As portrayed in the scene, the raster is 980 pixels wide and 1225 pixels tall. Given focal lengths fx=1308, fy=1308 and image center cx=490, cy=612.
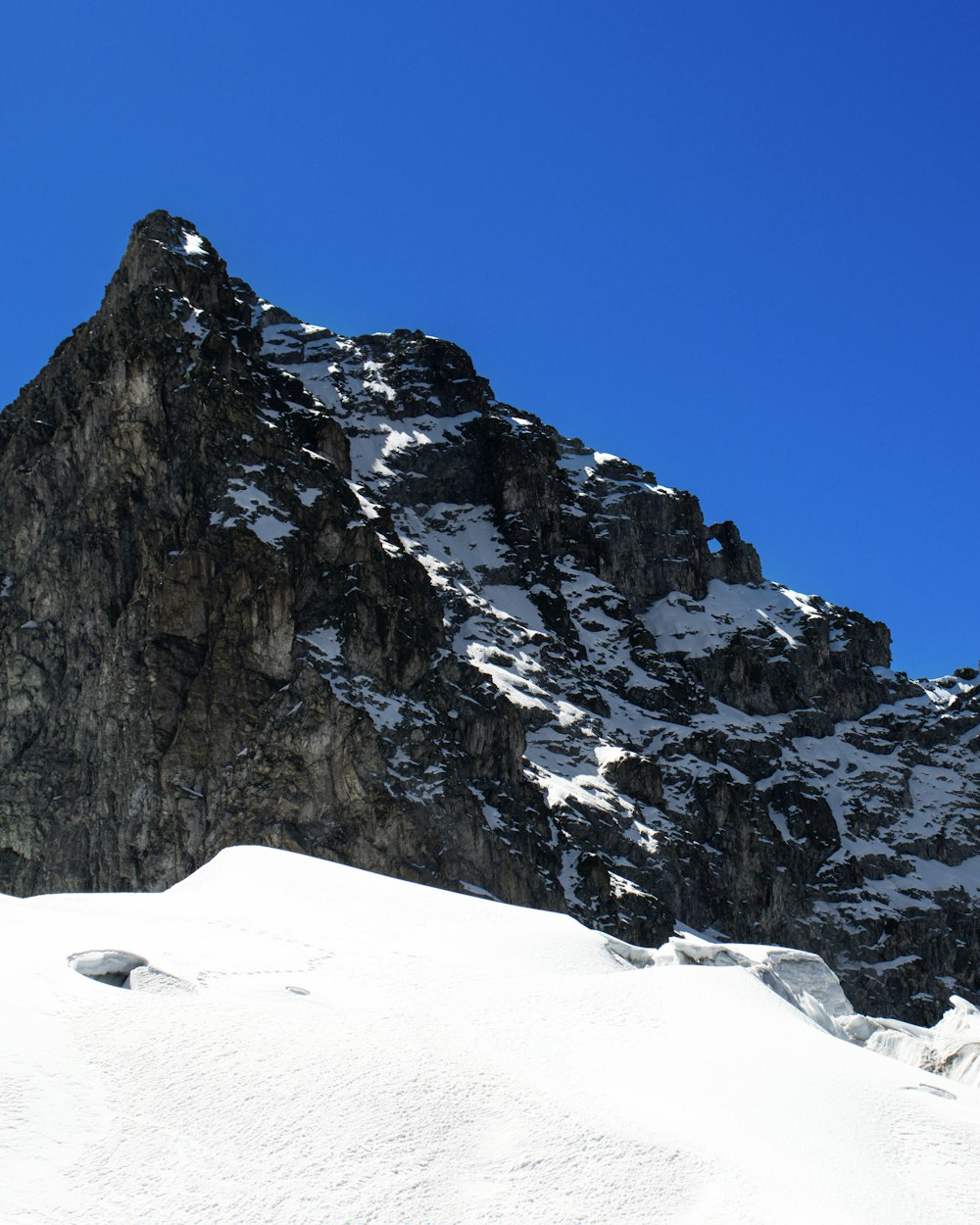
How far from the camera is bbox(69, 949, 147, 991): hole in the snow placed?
606 inches

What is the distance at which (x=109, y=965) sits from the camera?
15.5m

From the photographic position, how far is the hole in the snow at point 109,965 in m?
15.4

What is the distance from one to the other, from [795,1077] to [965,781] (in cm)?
12292

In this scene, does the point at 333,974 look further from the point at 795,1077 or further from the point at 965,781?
the point at 965,781

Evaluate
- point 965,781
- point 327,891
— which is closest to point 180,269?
point 327,891

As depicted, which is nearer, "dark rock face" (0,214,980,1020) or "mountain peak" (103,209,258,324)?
"dark rock face" (0,214,980,1020)

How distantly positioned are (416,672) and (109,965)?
64.6m

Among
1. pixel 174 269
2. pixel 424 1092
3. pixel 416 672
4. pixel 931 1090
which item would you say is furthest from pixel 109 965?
pixel 174 269

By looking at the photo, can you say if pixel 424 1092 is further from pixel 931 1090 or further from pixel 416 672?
pixel 416 672

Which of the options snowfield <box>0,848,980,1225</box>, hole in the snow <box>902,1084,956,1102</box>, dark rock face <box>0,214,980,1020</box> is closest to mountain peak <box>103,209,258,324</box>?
dark rock face <box>0,214,980,1020</box>

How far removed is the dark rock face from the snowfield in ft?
164

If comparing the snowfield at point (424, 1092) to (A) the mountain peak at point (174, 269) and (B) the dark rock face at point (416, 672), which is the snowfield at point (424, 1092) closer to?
(B) the dark rock face at point (416, 672)

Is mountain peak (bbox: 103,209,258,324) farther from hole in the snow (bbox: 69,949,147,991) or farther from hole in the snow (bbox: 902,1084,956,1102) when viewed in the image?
hole in the snow (bbox: 902,1084,956,1102)

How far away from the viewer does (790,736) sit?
129 m
